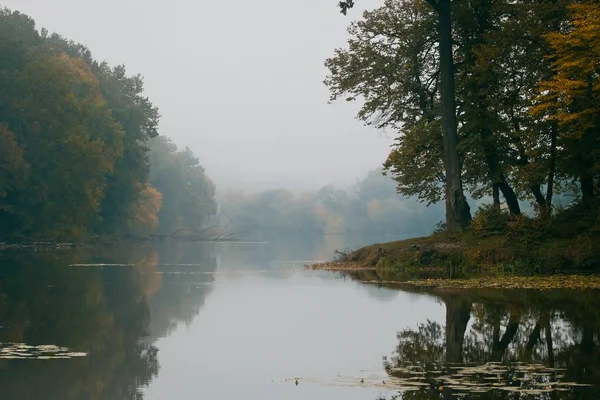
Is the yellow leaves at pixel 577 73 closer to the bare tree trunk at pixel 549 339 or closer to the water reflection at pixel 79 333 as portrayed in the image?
the bare tree trunk at pixel 549 339

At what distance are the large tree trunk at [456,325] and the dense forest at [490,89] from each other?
40.1ft

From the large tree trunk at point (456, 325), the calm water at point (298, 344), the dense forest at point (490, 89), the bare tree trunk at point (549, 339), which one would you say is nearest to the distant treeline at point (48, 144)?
the dense forest at point (490, 89)

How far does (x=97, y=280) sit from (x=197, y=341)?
17.4 m

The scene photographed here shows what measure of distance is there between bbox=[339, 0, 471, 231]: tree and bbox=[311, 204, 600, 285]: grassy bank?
96 cm

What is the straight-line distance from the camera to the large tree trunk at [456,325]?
14500mm

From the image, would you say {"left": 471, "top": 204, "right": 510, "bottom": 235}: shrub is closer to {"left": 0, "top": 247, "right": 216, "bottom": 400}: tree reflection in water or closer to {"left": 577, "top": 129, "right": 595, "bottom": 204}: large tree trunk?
{"left": 577, "top": 129, "right": 595, "bottom": 204}: large tree trunk

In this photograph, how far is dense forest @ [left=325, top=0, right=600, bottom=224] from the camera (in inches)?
1305

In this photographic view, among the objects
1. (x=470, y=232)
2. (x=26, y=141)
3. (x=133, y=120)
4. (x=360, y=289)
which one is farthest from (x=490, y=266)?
(x=133, y=120)

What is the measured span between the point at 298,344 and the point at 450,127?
82.6 feet

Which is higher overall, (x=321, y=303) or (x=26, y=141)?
(x=26, y=141)

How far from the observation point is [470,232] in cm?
3775

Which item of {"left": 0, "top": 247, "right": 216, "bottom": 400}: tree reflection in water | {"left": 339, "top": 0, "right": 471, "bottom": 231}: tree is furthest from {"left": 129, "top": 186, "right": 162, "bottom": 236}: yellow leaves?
{"left": 0, "top": 247, "right": 216, "bottom": 400}: tree reflection in water

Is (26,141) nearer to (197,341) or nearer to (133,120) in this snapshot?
(133,120)

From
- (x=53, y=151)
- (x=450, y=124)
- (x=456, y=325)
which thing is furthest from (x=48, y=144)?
(x=456, y=325)
